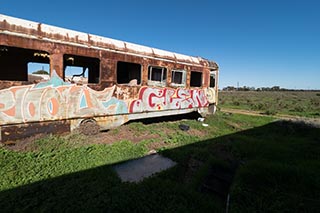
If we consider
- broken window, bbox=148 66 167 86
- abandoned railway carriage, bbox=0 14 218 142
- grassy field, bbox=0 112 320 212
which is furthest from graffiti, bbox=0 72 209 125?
grassy field, bbox=0 112 320 212

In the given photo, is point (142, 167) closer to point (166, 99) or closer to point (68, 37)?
point (68, 37)

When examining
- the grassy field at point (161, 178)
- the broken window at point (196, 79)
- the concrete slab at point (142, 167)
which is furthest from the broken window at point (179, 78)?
the concrete slab at point (142, 167)

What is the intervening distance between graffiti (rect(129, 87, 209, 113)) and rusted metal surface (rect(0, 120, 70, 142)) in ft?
8.69

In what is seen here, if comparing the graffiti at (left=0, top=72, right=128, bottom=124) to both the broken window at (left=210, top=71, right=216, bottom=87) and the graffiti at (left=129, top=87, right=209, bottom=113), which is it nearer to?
the graffiti at (left=129, top=87, right=209, bottom=113)

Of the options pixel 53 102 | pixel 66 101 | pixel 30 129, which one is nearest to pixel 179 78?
pixel 66 101

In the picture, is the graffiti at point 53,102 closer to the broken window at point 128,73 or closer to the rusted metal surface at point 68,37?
the rusted metal surface at point 68,37

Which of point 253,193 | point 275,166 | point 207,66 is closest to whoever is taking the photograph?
point 253,193

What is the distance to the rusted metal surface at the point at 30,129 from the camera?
5023 millimetres

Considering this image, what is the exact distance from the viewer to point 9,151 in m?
4.70

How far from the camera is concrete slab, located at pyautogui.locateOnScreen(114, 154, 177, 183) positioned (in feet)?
13.9

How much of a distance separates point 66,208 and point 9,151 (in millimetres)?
2897

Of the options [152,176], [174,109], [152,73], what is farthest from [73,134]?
[174,109]

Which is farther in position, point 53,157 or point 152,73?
point 152,73

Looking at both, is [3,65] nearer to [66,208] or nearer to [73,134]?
[73,134]
